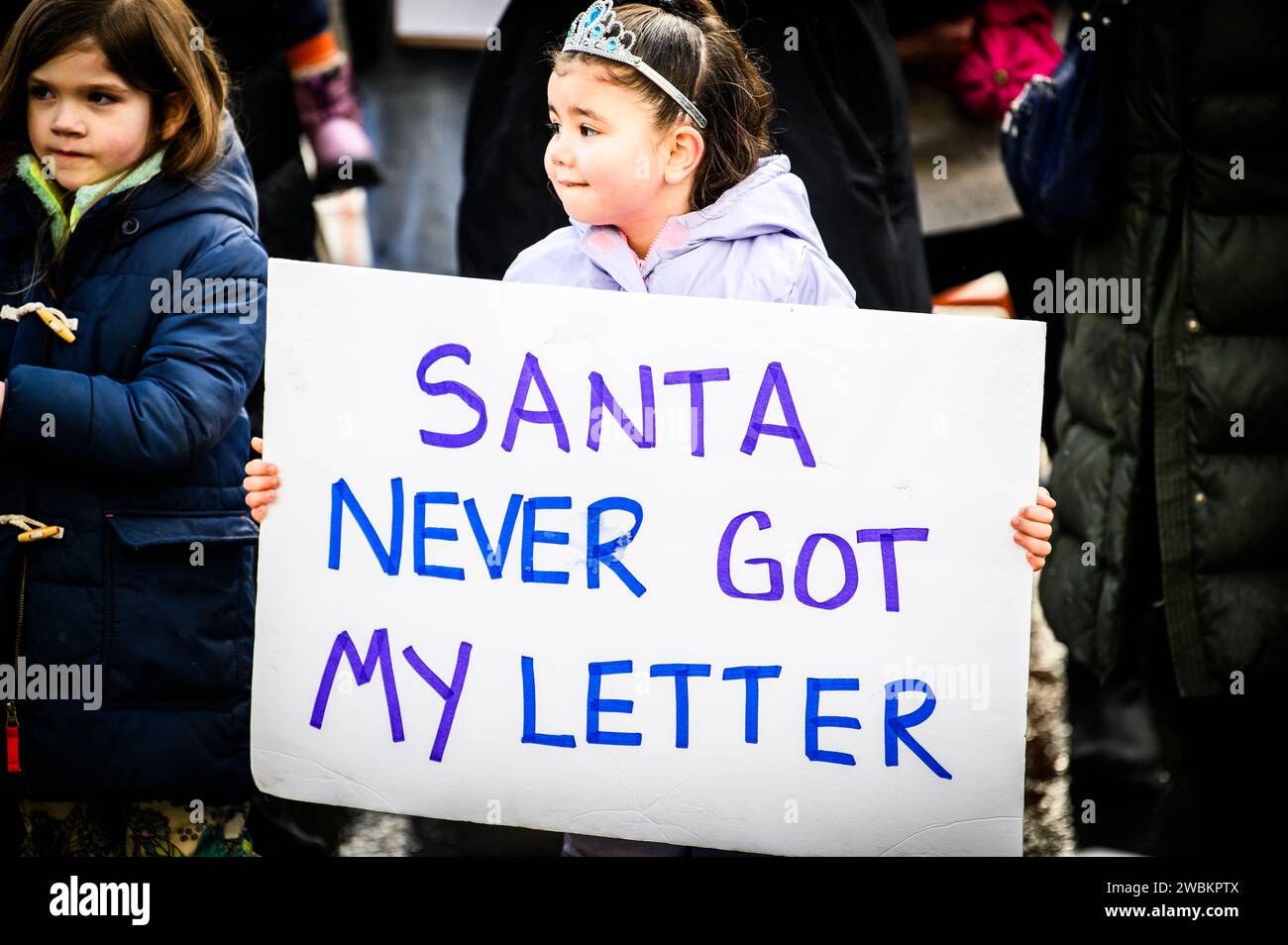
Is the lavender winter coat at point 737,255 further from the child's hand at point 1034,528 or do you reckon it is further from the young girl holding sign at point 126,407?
the young girl holding sign at point 126,407

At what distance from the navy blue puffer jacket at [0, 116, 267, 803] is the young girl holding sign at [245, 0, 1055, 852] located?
10.2 inches

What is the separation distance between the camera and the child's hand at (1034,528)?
2.22 metres

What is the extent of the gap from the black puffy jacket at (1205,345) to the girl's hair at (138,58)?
6.13 feet

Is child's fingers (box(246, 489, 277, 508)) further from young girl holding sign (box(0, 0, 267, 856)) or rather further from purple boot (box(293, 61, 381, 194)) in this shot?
purple boot (box(293, 61, 381, 194))

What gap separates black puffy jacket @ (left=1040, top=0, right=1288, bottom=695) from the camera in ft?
9.79

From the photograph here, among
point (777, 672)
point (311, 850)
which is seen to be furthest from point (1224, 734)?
point (311, 850)

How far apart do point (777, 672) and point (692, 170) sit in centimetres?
85

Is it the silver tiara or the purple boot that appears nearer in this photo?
the silver tiara

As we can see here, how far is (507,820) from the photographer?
231 centimetres

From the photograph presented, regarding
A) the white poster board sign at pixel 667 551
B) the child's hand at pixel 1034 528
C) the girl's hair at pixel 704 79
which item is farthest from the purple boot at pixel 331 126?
the child's hand at pixel 1034 528

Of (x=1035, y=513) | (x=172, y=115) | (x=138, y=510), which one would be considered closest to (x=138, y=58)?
(x=172, y=115)

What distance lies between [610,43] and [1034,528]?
3.37 ft

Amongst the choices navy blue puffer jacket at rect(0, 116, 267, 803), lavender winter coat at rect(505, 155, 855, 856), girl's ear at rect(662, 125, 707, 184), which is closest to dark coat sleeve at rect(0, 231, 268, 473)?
navy blue puffer jacket at rect(0, 116, 267, 803)
